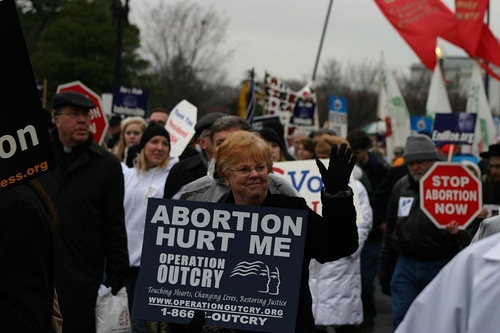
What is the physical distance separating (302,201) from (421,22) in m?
15.6

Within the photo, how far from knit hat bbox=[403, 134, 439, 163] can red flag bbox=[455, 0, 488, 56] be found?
10636mm

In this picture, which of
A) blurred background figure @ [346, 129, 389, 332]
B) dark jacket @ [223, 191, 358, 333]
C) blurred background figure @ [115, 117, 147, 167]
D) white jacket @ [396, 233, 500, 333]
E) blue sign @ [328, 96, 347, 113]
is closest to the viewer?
white jacket @ [396, 233, 500, 333]

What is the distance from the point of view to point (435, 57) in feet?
66.7

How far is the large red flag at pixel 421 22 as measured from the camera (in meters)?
19.8

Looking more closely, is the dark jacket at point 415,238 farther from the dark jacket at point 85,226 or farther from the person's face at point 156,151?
the dark jacket at point 85,226

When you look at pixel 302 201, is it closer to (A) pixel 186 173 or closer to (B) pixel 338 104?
(A) pixel 186 173

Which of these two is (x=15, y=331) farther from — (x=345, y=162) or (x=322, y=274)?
(x=322, y=274)

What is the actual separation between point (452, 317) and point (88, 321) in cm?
485

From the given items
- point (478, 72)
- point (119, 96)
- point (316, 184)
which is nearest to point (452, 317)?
point (316, 184)

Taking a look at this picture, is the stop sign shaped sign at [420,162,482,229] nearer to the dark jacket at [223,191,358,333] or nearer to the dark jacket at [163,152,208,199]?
the dark jacket at [163,152,208,199]

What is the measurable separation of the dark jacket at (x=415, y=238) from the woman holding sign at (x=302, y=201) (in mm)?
3794

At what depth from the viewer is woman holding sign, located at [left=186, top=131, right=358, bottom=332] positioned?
15.1 ft

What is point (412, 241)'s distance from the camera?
8641mm

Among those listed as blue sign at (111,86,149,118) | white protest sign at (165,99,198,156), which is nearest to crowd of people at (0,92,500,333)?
white protest sign at (165,99,198,156)
